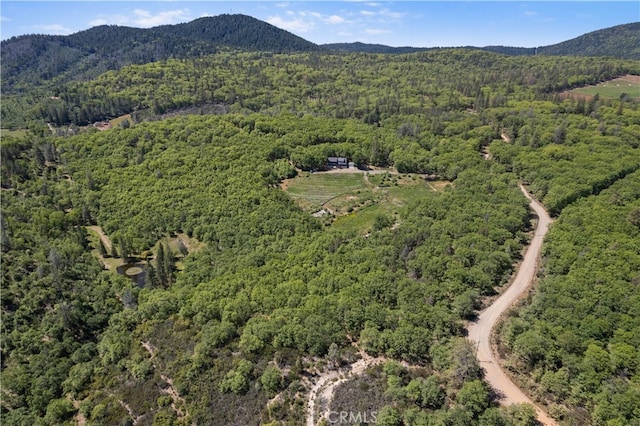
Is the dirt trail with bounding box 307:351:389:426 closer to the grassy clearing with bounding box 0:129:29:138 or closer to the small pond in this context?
the small pond

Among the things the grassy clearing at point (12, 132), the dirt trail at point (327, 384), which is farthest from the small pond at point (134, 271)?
the grassy clearing at point (12, 132)

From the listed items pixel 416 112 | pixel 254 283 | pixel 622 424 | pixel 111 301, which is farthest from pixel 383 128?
pixel 622 424

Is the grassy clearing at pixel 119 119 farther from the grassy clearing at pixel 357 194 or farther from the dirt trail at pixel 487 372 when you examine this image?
the dirt trail at pixel 487 372

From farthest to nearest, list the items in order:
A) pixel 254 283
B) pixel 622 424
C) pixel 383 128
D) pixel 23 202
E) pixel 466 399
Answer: pixel 383 128
pixel 23 202
pixel 254 283
pixel 466 399
pixel 622 424

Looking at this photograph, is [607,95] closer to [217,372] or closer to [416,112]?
[416,112]

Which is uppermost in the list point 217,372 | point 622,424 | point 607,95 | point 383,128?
point 607,95

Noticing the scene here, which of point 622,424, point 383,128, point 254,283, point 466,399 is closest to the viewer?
point 622,424

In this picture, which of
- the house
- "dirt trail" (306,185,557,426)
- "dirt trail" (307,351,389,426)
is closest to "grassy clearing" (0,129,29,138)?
the house
